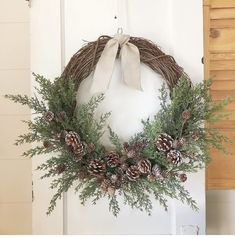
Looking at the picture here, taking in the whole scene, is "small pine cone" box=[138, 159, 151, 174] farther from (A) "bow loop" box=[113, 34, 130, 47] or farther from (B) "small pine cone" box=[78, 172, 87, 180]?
(A) "bow loop" box=[113, 34, 130, 47]

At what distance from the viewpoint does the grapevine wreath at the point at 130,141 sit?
3.34 ft

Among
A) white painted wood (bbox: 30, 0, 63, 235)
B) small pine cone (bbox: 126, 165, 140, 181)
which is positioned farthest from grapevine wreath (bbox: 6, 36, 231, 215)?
white painted wood (bbox: 30, 0, 63, 235)

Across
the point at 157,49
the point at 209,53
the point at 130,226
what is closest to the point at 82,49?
the point at 157,49

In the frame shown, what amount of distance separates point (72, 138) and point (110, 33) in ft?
1.45

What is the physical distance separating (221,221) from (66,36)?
1.09 metres

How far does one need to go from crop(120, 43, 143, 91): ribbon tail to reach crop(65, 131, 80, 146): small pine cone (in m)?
0.26

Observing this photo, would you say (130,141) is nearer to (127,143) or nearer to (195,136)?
(127,143)

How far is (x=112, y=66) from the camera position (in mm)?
1080

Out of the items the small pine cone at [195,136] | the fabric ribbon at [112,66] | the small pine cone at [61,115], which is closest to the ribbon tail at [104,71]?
the fabric ribbon at [112,66]

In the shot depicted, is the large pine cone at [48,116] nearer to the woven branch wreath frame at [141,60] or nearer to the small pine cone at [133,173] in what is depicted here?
the woven branch wreath frame at [141,60]

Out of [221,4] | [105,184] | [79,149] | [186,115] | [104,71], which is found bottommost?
[105,184]

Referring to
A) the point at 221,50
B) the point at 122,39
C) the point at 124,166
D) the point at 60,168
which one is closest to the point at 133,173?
the point at 124,166

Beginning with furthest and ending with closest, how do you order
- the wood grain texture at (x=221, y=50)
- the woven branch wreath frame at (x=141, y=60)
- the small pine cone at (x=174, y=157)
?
the wood grain texture at (x=221, y=50)
the woven branch wreath frame at (x=141, y=60)
the small pine cone at (x=174, y=157)

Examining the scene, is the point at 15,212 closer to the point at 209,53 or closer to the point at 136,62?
the point at 136,62
